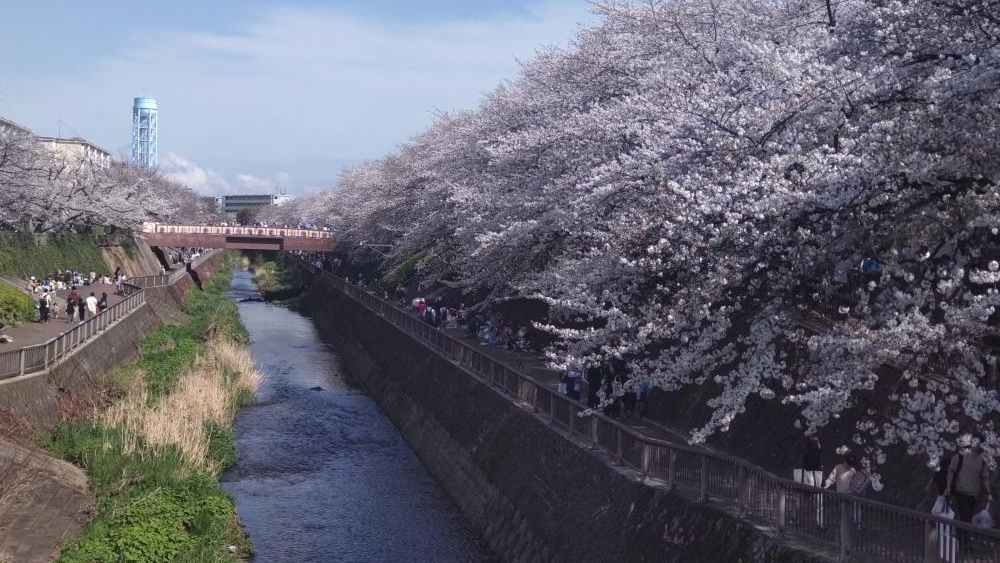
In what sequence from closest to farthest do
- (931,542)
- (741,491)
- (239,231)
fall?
1. (931,542)
2. (741,491)
3. (239,231)

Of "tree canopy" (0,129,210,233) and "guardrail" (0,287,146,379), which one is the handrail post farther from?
"tree canopy" (0,129,210,233)

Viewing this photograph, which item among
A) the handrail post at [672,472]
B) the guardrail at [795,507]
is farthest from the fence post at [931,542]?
the handrail post at [672,472]

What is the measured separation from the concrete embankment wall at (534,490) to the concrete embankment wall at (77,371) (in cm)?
895

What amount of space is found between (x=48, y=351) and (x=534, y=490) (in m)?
12.4

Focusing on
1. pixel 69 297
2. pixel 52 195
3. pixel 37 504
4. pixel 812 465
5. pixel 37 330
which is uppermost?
pixel 52 195

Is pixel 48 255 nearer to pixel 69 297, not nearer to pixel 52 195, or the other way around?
pixel 52 195

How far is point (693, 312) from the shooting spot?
1206 centimetres

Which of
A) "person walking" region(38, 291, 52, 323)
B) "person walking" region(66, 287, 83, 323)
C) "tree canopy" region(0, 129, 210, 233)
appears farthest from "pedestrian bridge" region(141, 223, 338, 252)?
"person walking" region(38, 291, 52, 323)

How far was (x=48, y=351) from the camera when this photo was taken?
2327 centimetres

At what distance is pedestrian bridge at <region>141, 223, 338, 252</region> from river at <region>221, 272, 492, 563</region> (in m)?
34.5

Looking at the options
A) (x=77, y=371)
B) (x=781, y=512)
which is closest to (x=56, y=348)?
(x=77, y=371)

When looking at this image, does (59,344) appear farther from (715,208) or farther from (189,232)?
(189,232)

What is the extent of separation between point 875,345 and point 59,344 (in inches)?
811

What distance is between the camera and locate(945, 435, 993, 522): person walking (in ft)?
33.3
